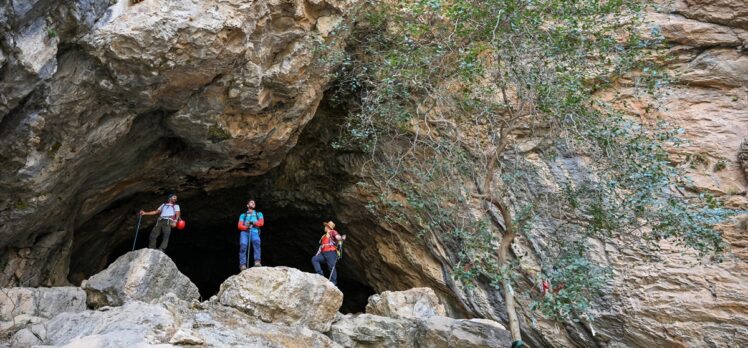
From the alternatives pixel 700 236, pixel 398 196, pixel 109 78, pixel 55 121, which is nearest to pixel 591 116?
pixel 700 236

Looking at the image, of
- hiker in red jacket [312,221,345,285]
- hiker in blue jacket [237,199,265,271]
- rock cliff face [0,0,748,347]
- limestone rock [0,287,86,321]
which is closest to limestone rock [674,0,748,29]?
rock cliff face [0,0,748,347]

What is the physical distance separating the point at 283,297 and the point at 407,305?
257cm

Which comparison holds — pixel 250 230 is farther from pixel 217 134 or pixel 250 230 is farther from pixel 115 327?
pixel 115 327

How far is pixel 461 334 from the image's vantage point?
9031 mm

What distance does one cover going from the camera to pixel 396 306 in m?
10.5

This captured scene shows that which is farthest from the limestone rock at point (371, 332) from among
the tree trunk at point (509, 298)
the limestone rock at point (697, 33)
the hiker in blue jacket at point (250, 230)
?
the limestone rock at point (697, 33)

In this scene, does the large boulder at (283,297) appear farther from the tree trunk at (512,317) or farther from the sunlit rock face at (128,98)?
the sunlit rock face at (128,98)

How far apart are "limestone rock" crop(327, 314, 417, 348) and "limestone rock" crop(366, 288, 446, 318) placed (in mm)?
859

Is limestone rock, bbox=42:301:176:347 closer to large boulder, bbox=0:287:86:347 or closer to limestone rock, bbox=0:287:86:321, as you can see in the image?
large boulder, bbox=0:287:86:347

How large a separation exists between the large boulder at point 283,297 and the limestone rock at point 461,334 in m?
1.48

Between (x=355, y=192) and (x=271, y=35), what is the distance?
462 cm

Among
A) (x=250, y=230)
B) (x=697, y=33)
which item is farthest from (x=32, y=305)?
(x=697, y=33)

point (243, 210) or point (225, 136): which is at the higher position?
point (225, 136)

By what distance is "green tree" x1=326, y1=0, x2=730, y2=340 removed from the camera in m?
8.31
